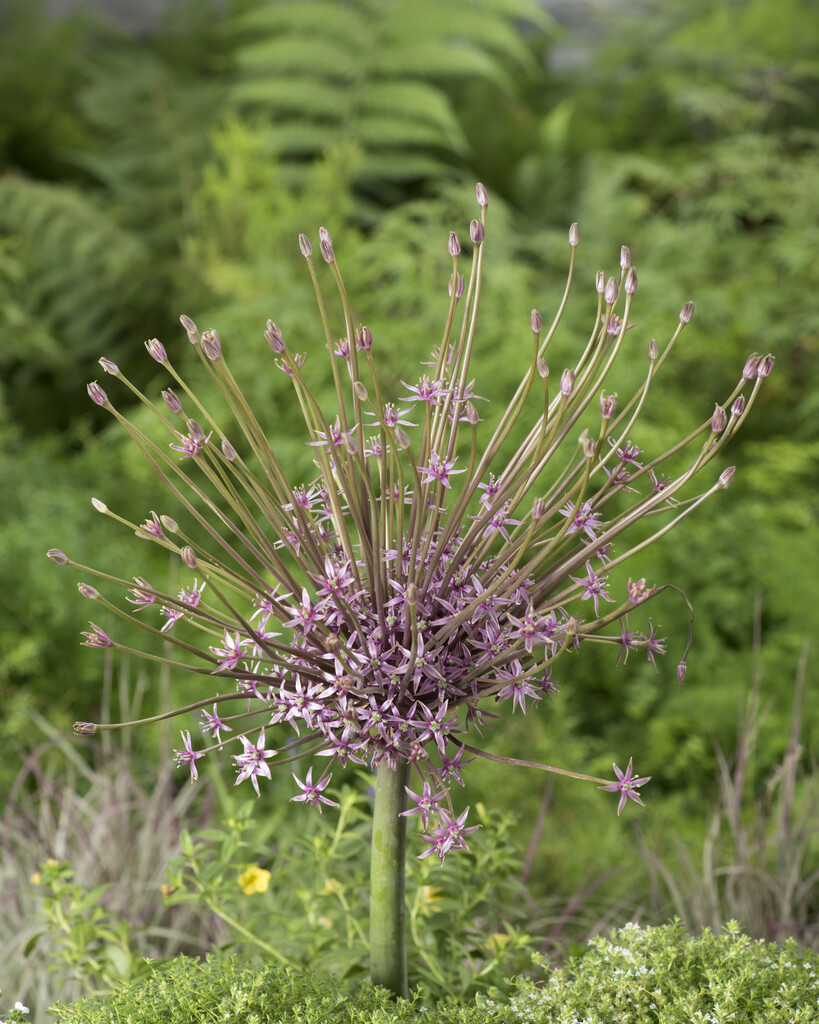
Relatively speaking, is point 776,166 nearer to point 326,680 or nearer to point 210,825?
point 210,825

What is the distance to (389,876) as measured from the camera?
1.07m

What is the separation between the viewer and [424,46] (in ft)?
16.1

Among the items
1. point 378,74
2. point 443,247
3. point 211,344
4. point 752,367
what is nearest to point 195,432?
point 211,344

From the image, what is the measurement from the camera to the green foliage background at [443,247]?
2.63m

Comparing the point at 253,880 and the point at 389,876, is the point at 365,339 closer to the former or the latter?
the point at 389,876

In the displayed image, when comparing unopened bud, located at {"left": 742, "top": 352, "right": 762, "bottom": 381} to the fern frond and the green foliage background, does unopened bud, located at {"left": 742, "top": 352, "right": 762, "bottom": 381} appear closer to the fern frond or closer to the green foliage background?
the green foliage background

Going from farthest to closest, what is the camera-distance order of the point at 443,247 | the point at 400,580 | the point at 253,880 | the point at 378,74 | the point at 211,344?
the point at 378,74 → the point at 443,247 → the point at 253,880 → the point at 400,580 → the point at 211,344

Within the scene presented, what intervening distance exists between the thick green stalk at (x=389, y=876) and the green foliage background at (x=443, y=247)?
2.75 feet

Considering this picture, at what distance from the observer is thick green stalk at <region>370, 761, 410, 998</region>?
1055mm

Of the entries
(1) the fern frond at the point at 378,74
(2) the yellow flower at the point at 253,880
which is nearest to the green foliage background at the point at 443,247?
(1) the fern frond at the point at 378,74

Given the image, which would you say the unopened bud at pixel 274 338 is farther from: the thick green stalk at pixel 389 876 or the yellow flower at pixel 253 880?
the yellow flower at pixel 253 880

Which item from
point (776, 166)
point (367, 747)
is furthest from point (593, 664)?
point (776, 166)

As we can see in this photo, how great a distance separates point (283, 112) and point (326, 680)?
5087 millimetres

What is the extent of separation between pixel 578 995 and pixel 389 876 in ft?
0.83
